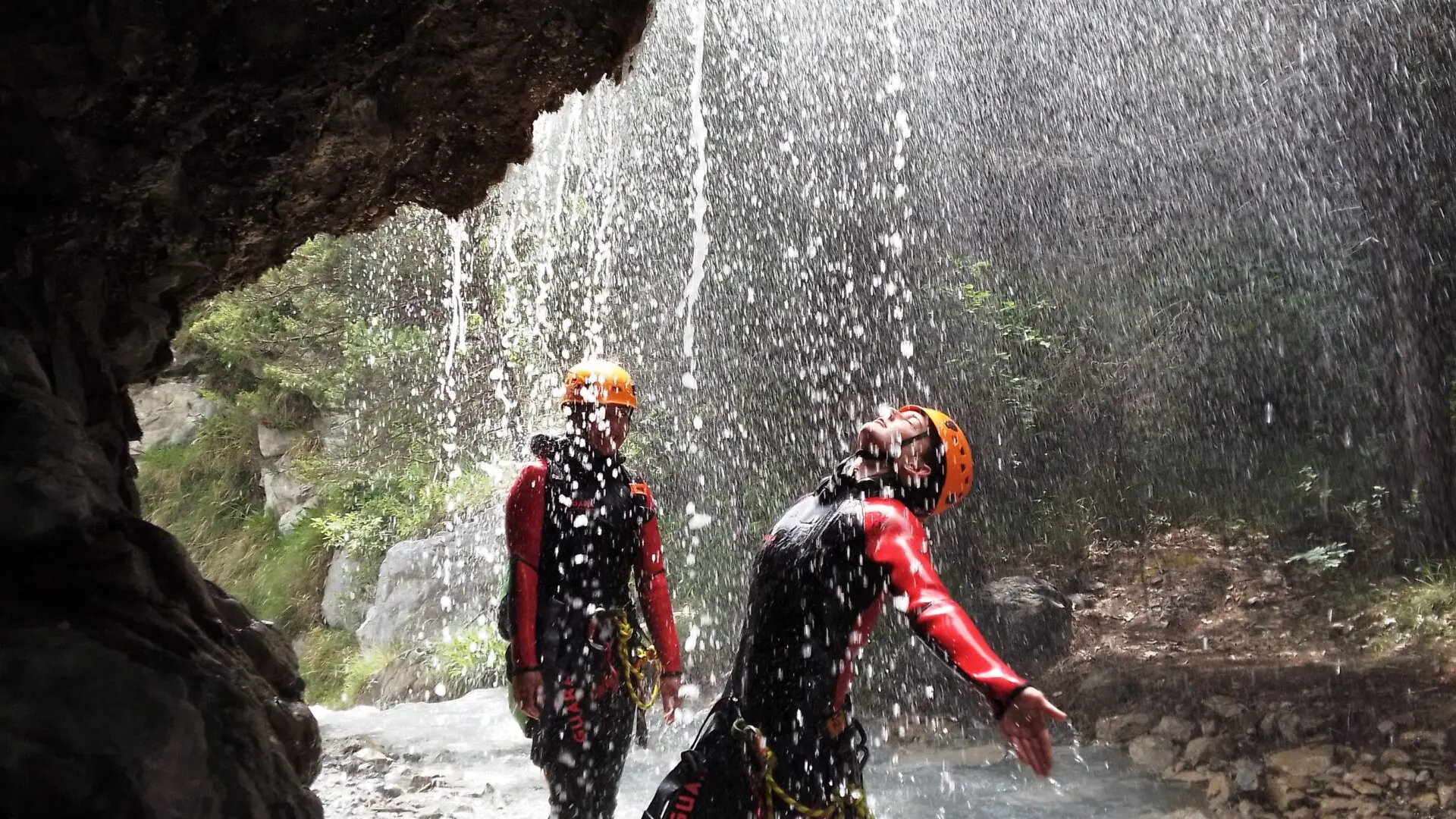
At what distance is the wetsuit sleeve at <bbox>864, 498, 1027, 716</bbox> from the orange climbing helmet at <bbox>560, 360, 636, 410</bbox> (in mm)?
1435

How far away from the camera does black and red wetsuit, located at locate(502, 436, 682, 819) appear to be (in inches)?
133

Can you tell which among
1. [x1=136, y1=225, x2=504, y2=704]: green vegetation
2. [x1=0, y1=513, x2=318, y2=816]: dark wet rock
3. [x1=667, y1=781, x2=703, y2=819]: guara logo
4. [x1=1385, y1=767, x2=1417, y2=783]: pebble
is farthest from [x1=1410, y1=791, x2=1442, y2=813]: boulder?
[x1=136, y1=225, x2=504, y2=704]: green vegetation

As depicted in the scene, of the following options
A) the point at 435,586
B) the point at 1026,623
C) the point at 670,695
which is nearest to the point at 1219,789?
the point at 1026,623

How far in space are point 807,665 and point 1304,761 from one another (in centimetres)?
459

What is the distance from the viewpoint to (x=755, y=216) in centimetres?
906

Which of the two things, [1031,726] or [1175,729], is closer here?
[1031,726]

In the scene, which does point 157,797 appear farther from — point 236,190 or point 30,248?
point 236,190

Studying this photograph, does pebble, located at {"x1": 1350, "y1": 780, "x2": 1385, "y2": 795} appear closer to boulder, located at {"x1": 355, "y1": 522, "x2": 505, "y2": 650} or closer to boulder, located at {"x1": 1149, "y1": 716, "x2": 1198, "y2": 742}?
boulder, located at {"x1": 1149, "y1": 716, "x2": 1198, "y2": 742}

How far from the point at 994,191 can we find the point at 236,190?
9509 mm

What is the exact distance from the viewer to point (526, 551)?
342cm

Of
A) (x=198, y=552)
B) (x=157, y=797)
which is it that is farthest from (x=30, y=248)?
(x=198, y=552)

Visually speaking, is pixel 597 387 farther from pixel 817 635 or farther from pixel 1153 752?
pixel 1153 752

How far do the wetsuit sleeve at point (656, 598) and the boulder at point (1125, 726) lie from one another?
4089 millimetres

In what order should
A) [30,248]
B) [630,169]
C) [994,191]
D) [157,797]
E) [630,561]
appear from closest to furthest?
[157,797], [30,248], [630,561], [630,169], [994,191]
